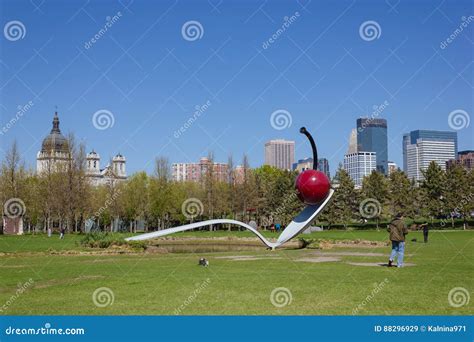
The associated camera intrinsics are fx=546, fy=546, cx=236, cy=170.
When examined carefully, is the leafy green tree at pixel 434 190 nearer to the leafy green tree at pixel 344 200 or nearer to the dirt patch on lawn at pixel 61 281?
the leafy green tree at pixel 344 200

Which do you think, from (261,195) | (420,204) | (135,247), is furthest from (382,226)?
(135,247)

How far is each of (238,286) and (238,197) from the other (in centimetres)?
4833

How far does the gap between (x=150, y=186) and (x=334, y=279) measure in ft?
156

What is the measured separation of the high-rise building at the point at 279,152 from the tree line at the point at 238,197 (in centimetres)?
7635

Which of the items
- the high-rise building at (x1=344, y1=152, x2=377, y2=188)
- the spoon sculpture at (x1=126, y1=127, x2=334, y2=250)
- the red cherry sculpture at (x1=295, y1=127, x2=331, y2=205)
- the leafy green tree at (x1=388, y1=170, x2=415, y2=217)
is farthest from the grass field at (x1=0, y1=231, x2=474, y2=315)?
the high-rise building at (x1=344, y1=152, x2=377, y2=188)

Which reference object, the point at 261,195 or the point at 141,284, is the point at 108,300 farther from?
the point at 261,195

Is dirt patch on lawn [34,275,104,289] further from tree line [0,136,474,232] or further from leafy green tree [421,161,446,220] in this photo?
leafy green tree [421,161,446,220]

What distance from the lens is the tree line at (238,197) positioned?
51.3 m

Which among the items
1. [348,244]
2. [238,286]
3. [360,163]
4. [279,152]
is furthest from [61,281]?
[279,152]

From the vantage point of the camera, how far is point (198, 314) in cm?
898

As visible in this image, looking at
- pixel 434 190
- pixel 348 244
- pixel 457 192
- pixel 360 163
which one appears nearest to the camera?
pixel 348 244

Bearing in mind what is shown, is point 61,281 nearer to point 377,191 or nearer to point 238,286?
point 238,286

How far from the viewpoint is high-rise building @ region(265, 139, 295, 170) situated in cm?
14312

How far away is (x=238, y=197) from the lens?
60.2 metres
